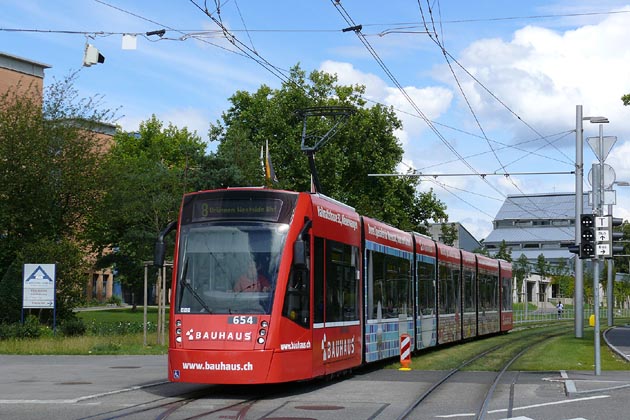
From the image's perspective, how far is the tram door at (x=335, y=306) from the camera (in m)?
16.5

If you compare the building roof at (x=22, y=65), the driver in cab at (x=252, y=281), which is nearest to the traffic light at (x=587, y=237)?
the driver in cab at (x=252, y=281)

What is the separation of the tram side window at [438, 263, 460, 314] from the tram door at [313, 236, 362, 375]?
9544mm

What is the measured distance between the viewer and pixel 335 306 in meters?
17.6

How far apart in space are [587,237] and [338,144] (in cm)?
4760

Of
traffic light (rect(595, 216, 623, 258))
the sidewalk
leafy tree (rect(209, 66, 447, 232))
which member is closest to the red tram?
the sidewalk

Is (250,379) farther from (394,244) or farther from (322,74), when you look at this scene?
(322,74)

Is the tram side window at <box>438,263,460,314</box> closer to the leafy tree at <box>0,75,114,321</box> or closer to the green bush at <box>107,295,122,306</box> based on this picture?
the leafy tree at <box>0,75,114,321</box>

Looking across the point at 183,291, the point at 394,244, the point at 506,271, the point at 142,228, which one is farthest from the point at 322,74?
the point at 183,291

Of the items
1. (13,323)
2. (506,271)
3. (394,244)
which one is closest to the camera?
(394,244)

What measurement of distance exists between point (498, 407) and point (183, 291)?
499 centimetres

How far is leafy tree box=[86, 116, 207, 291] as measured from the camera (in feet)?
136

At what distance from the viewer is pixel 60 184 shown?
38938 mm

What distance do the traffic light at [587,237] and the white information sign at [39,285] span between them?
57.6 ft

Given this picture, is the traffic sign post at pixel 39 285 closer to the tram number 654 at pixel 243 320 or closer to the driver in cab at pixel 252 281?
the driver in cab at pixel 252 281
